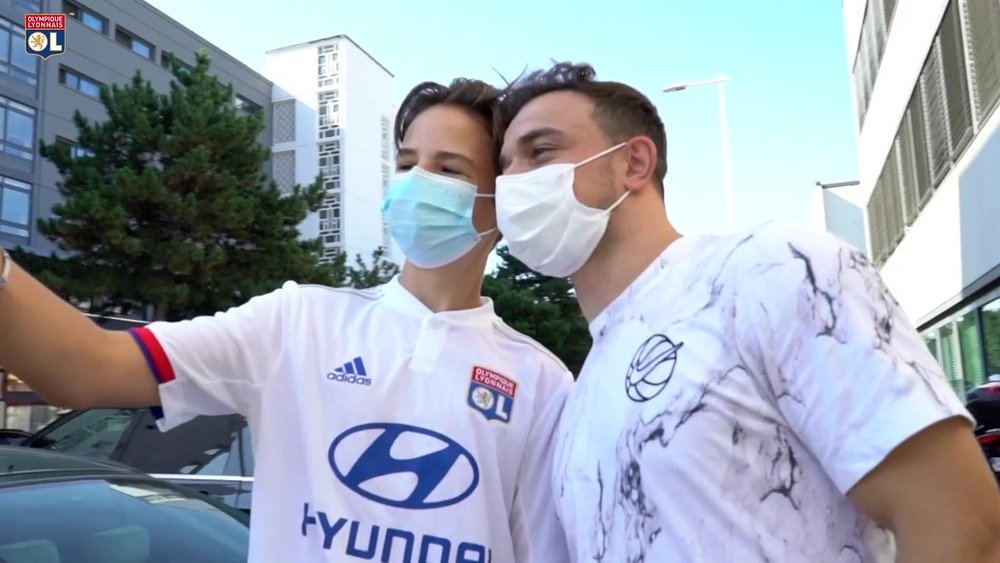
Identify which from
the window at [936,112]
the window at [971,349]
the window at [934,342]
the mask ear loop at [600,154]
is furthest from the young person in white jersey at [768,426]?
the window at [934,342]

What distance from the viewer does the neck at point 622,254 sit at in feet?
6.05

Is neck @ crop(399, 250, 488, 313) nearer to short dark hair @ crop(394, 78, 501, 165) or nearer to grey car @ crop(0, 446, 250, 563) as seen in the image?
short dark hair @ crop(394, 78, 501, 165)

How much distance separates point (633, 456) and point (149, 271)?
16.4 m

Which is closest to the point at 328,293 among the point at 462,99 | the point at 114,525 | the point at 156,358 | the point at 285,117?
the point at 156,358

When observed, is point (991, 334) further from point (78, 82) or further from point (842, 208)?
point (78, 82)

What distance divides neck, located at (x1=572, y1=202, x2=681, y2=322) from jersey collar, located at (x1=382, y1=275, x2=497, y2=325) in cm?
28

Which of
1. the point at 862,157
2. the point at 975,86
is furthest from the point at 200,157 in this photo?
the point at 862,157

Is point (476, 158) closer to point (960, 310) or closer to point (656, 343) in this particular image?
point (656, 343)

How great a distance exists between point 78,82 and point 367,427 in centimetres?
3332

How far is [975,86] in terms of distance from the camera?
400 inches

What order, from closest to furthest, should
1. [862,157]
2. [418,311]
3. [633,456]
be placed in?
[633,456], [418,311], [862,157]

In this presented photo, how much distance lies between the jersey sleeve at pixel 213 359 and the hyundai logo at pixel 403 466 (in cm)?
24

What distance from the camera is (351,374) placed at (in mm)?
1820

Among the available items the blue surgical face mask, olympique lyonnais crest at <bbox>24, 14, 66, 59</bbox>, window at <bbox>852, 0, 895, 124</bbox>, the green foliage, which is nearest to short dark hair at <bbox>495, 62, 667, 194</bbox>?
the blue surgical face mask
